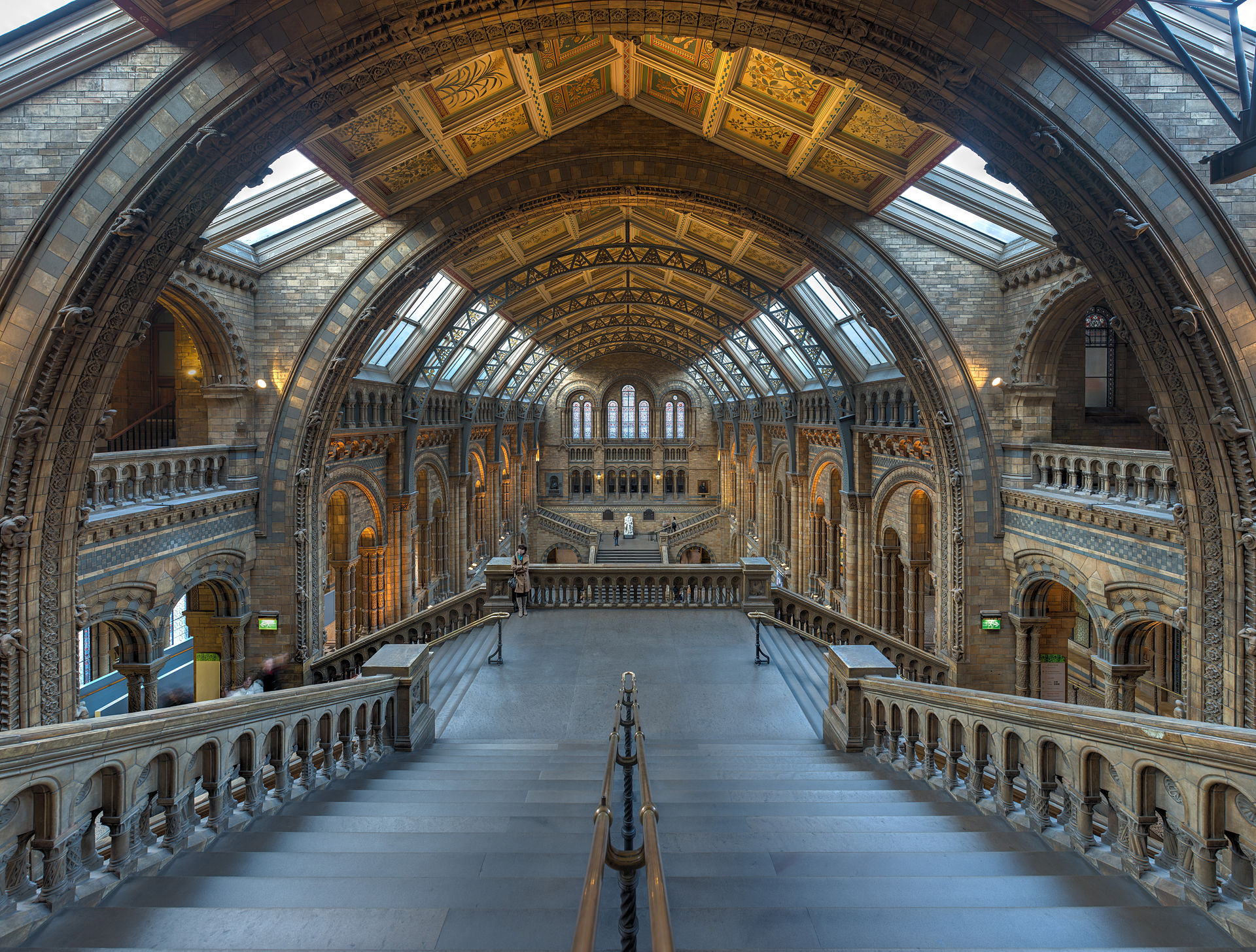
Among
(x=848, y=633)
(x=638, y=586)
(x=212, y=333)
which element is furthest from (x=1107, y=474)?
(x=212, y=333)

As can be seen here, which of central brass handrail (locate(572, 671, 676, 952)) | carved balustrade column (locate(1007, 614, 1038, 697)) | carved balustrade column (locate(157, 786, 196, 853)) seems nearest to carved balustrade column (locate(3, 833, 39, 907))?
carved balustrade column (locate(157, 786, 196, 853))

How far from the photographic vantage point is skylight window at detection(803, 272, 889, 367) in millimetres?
17844

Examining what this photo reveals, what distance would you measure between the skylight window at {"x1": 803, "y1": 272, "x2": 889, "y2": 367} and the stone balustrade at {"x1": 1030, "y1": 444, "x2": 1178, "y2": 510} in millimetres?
5302

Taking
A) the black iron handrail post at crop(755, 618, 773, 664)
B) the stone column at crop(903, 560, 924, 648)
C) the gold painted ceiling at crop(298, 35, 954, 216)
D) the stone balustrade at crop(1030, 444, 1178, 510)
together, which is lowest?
the stone column at crop(903, 560, 924, 648)

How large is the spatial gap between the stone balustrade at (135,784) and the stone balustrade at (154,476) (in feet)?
19.6

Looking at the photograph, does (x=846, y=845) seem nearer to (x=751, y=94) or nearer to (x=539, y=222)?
(x=751, y=94)

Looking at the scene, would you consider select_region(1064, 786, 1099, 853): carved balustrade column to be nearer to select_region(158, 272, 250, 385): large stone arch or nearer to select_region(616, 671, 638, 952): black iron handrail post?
select_region(616, 671, 638, 952): black iron handrail post

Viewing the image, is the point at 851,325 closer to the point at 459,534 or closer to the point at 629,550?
the point at 459,534

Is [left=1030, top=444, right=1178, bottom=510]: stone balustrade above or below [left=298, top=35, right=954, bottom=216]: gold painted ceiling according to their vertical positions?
below

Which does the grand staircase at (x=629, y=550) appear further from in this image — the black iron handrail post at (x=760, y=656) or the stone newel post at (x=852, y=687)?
the stone newel post at (x=852, y=687)

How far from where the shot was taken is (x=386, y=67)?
26.2 ft

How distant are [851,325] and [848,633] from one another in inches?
344

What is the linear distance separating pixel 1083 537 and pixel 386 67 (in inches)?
472

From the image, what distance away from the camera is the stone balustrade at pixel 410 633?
47.5 feet
